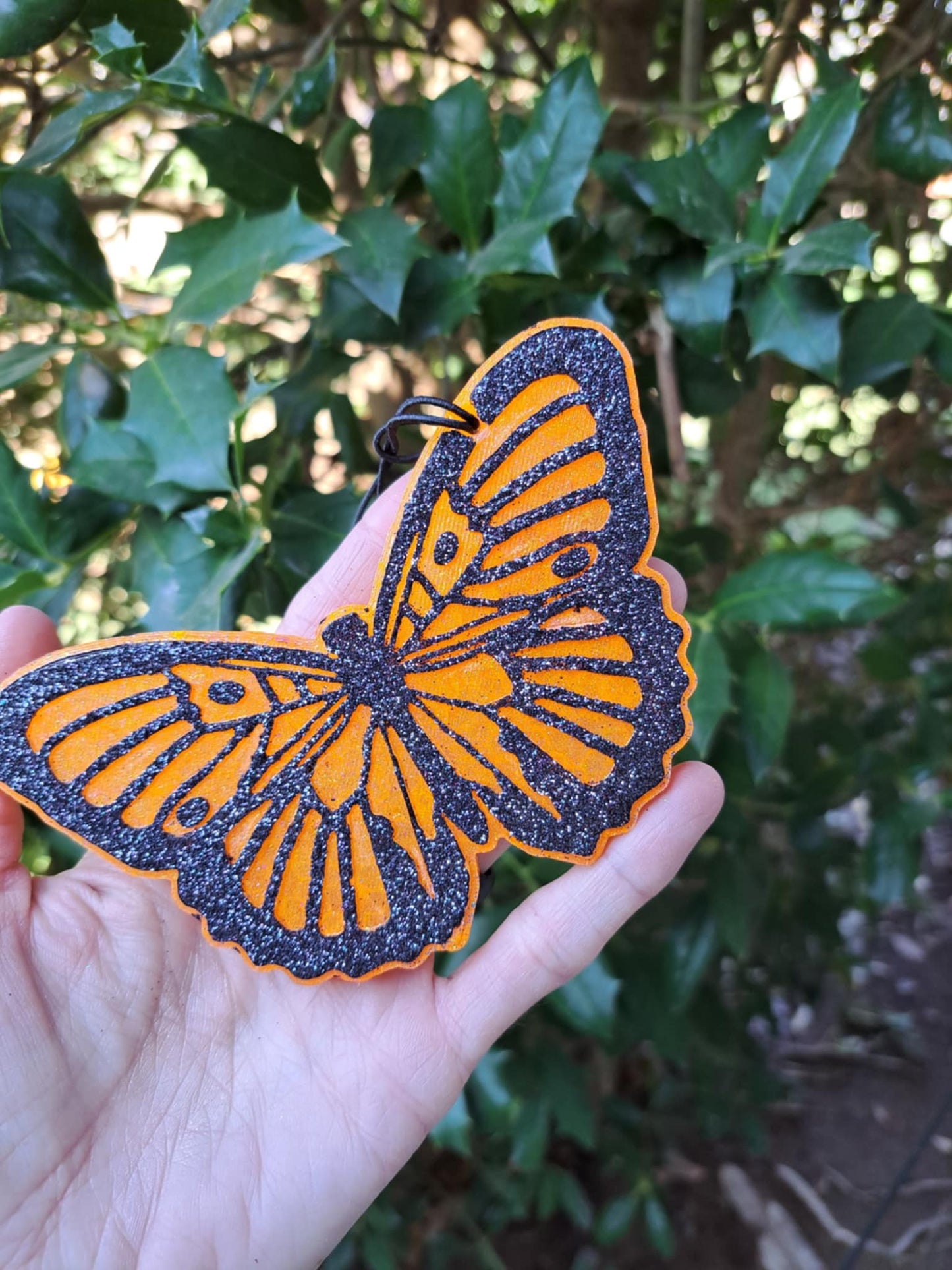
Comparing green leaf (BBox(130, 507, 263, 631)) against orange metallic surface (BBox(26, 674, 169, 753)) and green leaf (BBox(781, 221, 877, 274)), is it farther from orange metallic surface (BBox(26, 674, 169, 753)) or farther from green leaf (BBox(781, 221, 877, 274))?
green leaf (BBox(781, 221, 877, 274))

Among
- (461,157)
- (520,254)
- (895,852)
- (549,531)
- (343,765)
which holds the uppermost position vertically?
(461,157)

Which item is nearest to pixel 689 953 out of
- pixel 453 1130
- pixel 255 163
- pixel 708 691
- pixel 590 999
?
pixel 590 999

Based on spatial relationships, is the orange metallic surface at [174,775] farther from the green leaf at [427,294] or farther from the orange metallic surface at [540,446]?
the green leaf at [427,294]

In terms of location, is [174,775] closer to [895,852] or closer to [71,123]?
[71,123]

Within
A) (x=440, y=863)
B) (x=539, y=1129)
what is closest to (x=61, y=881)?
(x=440, y=863)

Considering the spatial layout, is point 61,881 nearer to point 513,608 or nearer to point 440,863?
point 440,863

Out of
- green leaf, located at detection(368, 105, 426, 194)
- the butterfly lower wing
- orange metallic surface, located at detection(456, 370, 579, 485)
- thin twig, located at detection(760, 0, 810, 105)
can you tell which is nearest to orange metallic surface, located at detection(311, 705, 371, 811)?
the butterfly lower wing
